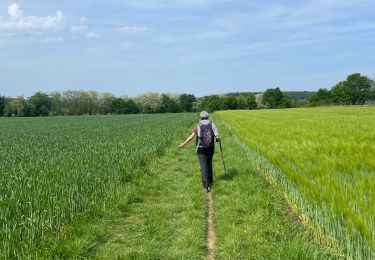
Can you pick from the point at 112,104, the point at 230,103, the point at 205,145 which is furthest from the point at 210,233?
the point at 230,103

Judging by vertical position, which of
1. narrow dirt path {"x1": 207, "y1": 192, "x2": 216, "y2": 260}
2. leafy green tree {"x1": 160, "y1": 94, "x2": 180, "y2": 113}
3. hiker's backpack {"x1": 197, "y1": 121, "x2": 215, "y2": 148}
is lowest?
narrow dirt path {"x1": 207, "y1": 192, "x2": 216, "y2": 260}

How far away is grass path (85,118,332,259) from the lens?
5523 mm

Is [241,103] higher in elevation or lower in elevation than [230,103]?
lower

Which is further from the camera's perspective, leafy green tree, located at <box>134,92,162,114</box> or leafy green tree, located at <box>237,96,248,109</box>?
leafy green tree, located at <box>237,96,248,109</box>

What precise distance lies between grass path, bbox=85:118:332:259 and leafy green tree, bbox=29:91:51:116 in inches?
4587

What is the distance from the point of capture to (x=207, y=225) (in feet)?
23.1

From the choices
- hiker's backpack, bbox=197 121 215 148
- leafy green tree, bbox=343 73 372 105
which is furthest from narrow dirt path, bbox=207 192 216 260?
leafy green tree, bbox=343 73 372 105

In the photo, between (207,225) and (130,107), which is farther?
(130,107)

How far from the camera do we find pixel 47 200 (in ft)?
21.5

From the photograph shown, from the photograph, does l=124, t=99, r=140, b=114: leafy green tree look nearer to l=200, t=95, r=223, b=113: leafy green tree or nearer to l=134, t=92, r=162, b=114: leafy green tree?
l=134, t=92, r=162, b=114: leafy green tree

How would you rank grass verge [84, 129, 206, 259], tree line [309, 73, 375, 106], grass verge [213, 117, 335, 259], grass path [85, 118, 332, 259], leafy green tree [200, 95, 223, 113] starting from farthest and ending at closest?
leafy green tree [200, 95, 223, 113] < tree line [309, 73, 375, 106] < grass verge [84, 129, 206, 259] < grass path [85, 118, 332, 259] < grass verge [213, 117, 335, 259]

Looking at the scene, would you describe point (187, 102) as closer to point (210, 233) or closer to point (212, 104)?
point (212, 104)

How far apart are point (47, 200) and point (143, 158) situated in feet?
23.3

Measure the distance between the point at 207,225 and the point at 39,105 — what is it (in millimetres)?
120954
